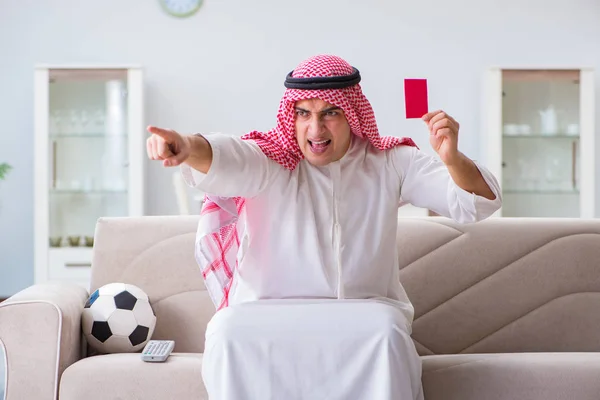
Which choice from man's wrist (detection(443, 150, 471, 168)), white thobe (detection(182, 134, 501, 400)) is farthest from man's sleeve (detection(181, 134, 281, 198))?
man's wrist (detection(443, 150, 471, 168))

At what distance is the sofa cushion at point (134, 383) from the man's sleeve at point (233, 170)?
0.63m

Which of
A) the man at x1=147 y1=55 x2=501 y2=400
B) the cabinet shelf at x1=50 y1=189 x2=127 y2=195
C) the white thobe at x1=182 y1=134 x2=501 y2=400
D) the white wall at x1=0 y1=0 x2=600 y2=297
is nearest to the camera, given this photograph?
the man at x1=147 y1=55 x2=501 y2=400

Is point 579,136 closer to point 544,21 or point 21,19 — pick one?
point 544,21

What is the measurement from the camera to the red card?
213 cm

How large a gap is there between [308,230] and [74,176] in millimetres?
4106

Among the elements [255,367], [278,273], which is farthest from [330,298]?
[255,367]

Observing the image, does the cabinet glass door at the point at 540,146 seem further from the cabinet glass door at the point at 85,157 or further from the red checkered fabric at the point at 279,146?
the red checkered fabric at the point at 279,146

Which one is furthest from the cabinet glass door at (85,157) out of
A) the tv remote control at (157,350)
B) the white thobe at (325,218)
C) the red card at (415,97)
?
the red card at (415,97)

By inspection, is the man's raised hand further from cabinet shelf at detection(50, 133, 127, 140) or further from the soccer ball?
cabinet shelf at detection(50, 133, 127, 140)

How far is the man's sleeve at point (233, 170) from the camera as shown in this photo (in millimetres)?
2082

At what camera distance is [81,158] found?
6059 millimetres

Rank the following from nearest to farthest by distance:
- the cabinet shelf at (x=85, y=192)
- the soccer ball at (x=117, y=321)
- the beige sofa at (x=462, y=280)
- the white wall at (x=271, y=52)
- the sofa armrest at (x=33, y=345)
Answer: the sofa armrest at (x=33, y=345) → the soccer ball at (x=117, y=321) → the beige sofa at (x=462, y=280) → the cabinet shelf at (x=85, y=192) → the white wall at (x=271, y=52)

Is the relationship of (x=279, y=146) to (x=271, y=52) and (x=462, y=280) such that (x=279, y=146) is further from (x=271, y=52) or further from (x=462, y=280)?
(x=271, y=52)

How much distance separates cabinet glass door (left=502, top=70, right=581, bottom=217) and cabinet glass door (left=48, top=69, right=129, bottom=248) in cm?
285
